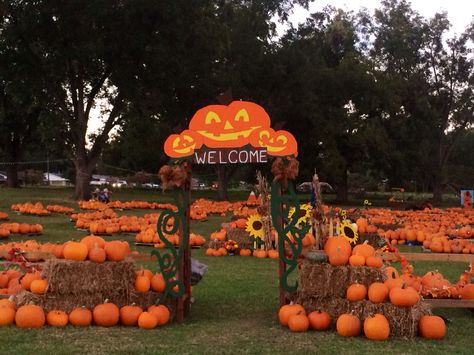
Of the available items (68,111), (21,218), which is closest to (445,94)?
(68,111)

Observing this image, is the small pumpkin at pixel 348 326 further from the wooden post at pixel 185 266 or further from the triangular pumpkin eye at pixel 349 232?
the triangular pumpkin eye at pixel 349 232

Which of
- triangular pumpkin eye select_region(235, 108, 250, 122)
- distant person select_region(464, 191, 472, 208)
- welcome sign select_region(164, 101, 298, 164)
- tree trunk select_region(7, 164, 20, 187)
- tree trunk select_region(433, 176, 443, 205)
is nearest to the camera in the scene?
welcome sign select_region(164, 101, 298, 164)

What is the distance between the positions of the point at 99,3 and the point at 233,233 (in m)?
17.6

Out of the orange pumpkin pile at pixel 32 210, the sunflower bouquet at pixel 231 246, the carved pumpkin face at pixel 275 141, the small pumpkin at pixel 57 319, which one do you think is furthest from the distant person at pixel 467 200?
the small pumpkin at pixel 57 319

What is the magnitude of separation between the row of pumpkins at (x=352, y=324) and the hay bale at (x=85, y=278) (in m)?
2.07

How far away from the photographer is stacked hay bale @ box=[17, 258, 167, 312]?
7.47m

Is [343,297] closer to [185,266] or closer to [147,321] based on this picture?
[185,266]

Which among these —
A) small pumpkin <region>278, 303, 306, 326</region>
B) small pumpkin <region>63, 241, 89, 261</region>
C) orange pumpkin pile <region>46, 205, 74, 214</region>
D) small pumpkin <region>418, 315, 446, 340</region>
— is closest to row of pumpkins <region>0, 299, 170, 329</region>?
small pumpkin <region>63, 241, 89, 261</region>

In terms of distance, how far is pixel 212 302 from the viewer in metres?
9.24

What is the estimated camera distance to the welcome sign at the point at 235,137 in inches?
320

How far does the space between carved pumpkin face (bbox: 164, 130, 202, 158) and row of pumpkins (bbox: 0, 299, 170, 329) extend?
212 cm

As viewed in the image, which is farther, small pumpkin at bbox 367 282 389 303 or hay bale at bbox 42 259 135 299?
hay bale at bbox 42 259 135 299

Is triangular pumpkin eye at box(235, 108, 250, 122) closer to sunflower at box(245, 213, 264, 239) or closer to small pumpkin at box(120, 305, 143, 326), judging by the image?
small pumpkin at box(120, 305, 143, 326)

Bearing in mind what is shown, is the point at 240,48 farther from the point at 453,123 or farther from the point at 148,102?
the point at 453,123
